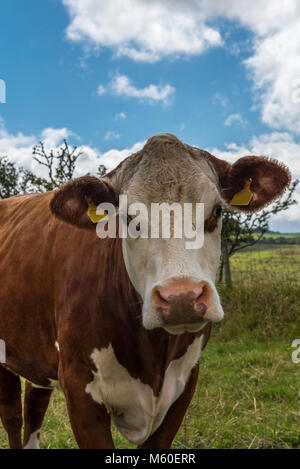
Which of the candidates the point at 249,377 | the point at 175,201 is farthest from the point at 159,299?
the point at 249,377

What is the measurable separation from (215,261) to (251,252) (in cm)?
911

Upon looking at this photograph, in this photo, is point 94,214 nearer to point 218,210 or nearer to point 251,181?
point 218,210

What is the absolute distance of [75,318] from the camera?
247cm

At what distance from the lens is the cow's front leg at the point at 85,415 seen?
93.7 inches

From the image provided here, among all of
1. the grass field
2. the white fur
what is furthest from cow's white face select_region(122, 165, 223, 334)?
the white fur

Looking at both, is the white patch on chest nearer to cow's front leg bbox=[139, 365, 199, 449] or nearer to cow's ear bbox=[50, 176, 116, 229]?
cow's front leg bbox=[139, 365, 199, 449]

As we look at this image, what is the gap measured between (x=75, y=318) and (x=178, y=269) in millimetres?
908

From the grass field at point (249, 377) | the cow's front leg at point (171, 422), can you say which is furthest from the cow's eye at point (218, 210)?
the grass field at point (249, 377)

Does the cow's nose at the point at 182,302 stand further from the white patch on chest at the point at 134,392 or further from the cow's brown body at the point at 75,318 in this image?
the white patch on chest at the point at 134,392

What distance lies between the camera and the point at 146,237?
2100mm

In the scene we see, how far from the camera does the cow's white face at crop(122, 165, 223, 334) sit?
1.80 meters

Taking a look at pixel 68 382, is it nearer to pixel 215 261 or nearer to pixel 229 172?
pixel 215 261
